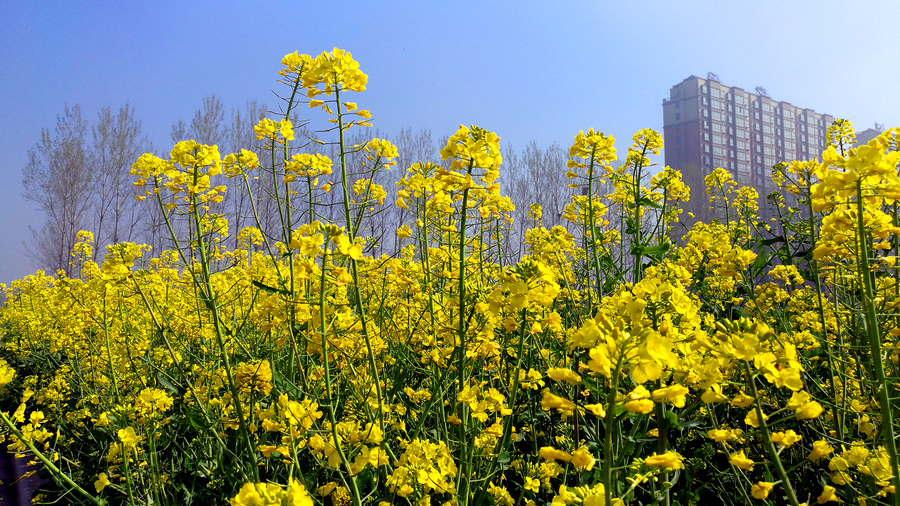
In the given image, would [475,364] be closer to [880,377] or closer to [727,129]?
[880,377]

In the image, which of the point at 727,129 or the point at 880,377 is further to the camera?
the point at 727,129

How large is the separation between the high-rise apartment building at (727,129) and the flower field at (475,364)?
5628 cm

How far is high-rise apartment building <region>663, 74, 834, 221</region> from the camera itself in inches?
2203

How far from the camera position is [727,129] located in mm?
58000

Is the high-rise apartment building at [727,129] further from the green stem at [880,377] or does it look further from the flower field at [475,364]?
the green stem at [880,377]

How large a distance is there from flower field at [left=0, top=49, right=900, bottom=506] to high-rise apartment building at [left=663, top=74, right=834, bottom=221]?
2216 inches

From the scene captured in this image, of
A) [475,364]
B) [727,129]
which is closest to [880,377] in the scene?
[475,364]

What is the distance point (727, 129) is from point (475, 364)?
2629 inches

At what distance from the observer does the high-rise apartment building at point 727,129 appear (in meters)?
56.0

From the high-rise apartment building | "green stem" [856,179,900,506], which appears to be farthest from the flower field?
the high-rise apartment building

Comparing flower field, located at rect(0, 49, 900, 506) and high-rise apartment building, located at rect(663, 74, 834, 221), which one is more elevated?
high-rise apartment building, located at rect(663, 74, 834, 221)

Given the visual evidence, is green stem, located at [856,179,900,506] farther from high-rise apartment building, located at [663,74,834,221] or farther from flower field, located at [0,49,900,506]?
high-rise apartment building, located at [663,74,834,221]

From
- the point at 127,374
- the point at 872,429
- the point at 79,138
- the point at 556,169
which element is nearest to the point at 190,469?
the point at 127,374

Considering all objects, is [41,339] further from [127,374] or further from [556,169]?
[556,169]
